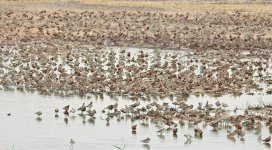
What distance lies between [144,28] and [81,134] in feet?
77.8

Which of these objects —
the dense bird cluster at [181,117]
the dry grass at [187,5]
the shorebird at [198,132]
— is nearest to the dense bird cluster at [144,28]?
the dry grass at [187,5]

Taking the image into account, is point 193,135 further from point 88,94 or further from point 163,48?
point 163,48

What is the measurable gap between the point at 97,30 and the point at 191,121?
→ 2136 cm

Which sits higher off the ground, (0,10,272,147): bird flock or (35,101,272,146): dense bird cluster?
(0,10,272,147): bird flock

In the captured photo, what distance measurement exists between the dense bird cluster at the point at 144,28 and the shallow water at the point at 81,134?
14.5m

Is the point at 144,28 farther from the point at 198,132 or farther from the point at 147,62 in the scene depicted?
the point at 198,132

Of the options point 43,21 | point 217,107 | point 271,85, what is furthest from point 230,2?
point 217,107

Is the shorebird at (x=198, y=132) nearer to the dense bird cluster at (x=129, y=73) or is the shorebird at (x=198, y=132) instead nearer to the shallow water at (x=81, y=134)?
the shallow water at (x=81, y=134)

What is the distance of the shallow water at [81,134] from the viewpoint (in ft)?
61.0

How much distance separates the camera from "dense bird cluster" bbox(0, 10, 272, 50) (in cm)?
3766

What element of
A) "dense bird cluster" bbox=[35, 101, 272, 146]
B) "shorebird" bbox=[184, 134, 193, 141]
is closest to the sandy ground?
"dense bird cluster" bbox=[35, 101, 272, 146]

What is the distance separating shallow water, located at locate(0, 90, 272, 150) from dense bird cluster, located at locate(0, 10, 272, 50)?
14471 millimetres

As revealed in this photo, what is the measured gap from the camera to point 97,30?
41.8m

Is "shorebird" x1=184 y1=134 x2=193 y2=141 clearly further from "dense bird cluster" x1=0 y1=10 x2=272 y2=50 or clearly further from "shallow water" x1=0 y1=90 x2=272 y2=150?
"dense bird cluster" x1=0 y1=10 x2=272 y2=50
